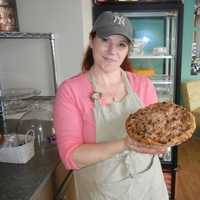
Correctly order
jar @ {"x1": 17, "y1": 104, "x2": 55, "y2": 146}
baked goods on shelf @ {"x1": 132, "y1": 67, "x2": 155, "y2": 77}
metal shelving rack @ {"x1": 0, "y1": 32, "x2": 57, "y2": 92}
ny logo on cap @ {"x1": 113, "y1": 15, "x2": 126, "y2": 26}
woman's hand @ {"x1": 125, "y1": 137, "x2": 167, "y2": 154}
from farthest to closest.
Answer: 1. baked goods on shelf @ {"x1": 132, "y1": 67, "x2": 155, "y2": 77}
2. metal shelving rack @ {"x1": 0, "y1": 32, "x2": 57, "y2": 92}
3. jar @ {"x1": 17, "y1": 104, "x2": 55, "y2": 146}
4. ny logo on cap @ {"x1": 113, "y1": 15, "x2": 126, "y2": 26}
5. woman's hand @ {"x1": 125, "y1": 137, "x2": 167, "y2": 154}

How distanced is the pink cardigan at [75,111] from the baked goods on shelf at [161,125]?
0.42ft

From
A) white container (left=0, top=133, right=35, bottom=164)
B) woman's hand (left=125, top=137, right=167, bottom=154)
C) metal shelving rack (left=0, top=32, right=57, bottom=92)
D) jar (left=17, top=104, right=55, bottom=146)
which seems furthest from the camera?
metal shelving rack (left=0, top=32, right=57, bottom=92)

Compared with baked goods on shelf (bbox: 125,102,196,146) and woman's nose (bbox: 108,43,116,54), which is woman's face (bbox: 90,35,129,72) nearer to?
woman's nose (bbox: 108,43,116,54)

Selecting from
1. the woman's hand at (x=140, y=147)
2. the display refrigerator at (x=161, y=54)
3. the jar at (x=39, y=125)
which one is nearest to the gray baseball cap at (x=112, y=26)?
the woman's hand at (x=140, y=147)

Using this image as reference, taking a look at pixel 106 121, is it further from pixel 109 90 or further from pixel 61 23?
pixel 61 23

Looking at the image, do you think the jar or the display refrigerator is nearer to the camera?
the jar

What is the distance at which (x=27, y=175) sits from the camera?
105 centimetres

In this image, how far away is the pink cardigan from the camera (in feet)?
2.83

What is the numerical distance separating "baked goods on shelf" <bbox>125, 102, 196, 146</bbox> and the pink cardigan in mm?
129

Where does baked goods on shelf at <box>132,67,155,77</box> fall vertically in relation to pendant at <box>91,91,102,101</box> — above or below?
below

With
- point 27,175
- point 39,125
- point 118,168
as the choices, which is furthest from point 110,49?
point 39,125

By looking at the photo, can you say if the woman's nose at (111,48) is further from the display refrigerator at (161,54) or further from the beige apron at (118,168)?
the display refrigerator at (161,54)

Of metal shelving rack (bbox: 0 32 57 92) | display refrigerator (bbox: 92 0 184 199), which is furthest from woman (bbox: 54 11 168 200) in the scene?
display refrigerator (bbox: 92 0 184 199)

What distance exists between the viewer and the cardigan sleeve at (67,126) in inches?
33.7
